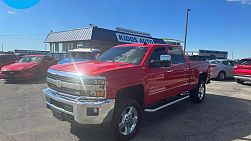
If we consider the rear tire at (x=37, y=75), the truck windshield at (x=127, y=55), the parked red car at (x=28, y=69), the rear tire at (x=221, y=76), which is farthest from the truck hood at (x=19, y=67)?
the rear tire at (x=221, y=76)

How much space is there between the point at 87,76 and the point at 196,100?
5237 millimetres

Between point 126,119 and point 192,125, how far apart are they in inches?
77.2

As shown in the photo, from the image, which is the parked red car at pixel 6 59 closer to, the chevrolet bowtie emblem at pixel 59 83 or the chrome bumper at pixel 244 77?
the chevrolet bowtie emblem at pixel 59 83

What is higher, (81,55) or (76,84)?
(81,55)

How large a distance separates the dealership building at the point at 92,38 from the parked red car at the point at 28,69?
13.7 meters

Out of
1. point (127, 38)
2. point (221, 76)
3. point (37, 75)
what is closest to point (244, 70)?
point (221, 76)

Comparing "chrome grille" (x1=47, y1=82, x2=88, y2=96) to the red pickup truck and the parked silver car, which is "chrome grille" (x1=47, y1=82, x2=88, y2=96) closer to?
the red pickup truck

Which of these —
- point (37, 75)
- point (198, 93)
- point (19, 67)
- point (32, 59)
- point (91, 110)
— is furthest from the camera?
point (32, 59)

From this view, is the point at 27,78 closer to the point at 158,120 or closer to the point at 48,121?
the point at 48,121

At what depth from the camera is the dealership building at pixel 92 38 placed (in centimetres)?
2980

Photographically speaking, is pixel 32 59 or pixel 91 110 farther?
pixel 32 59

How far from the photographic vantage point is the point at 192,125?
6.12 metres

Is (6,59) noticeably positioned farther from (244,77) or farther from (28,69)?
(244,77)

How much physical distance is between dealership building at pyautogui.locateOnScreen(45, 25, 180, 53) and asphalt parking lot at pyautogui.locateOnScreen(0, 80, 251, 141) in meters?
21.7
